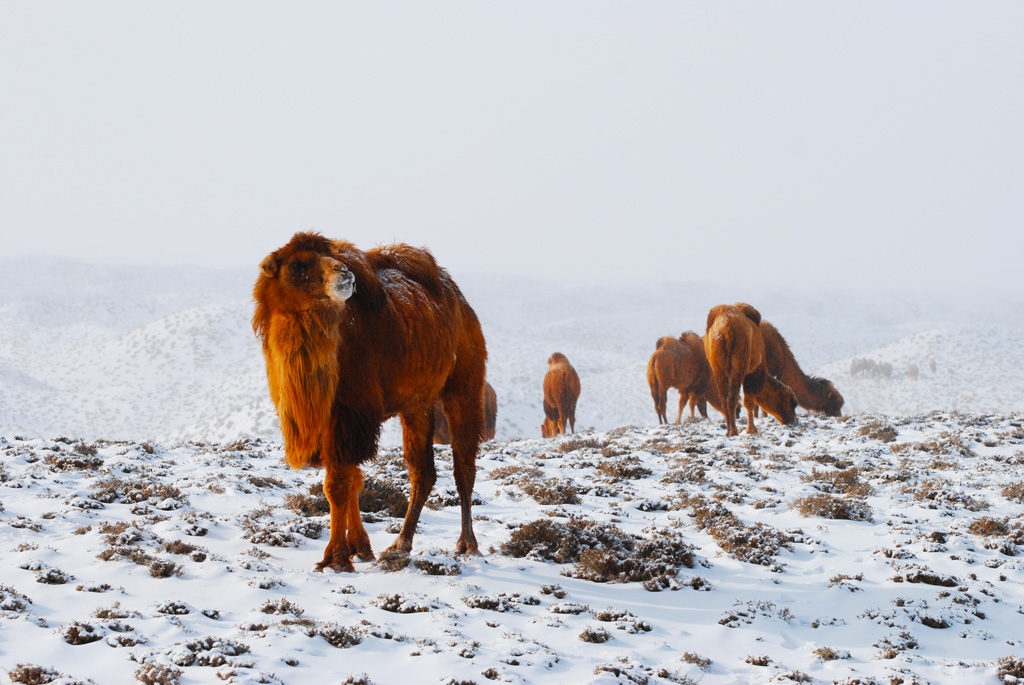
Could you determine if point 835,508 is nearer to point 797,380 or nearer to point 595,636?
point 595,636

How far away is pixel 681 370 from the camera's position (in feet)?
72.0

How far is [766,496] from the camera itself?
888 cm

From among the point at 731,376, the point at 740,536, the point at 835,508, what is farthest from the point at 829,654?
the point at 731,376

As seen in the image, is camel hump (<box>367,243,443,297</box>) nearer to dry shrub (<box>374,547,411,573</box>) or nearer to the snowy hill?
dry shrub (<box>374,547,411,573</box>)

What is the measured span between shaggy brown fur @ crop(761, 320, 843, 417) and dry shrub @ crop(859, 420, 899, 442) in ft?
14.8

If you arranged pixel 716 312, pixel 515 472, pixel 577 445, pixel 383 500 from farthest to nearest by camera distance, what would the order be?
pixel 716 312, pixel 577 445, pixel 515 472, pixel 383 500

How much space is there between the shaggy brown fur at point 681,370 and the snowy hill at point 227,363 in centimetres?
762

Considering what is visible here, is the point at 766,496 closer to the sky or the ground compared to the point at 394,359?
closer to the ground

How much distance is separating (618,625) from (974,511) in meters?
5.52

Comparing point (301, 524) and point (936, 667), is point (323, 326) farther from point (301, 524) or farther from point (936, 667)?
point (936, 667)

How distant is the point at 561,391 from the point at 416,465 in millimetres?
16469

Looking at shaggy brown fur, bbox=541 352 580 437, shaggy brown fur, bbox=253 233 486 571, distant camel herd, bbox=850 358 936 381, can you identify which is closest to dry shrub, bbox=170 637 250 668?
shaggy brown fur, bbox=253 233 486 571

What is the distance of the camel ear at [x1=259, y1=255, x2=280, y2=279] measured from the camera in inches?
199

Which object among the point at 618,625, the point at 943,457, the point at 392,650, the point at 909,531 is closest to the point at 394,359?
the point at 392,650
